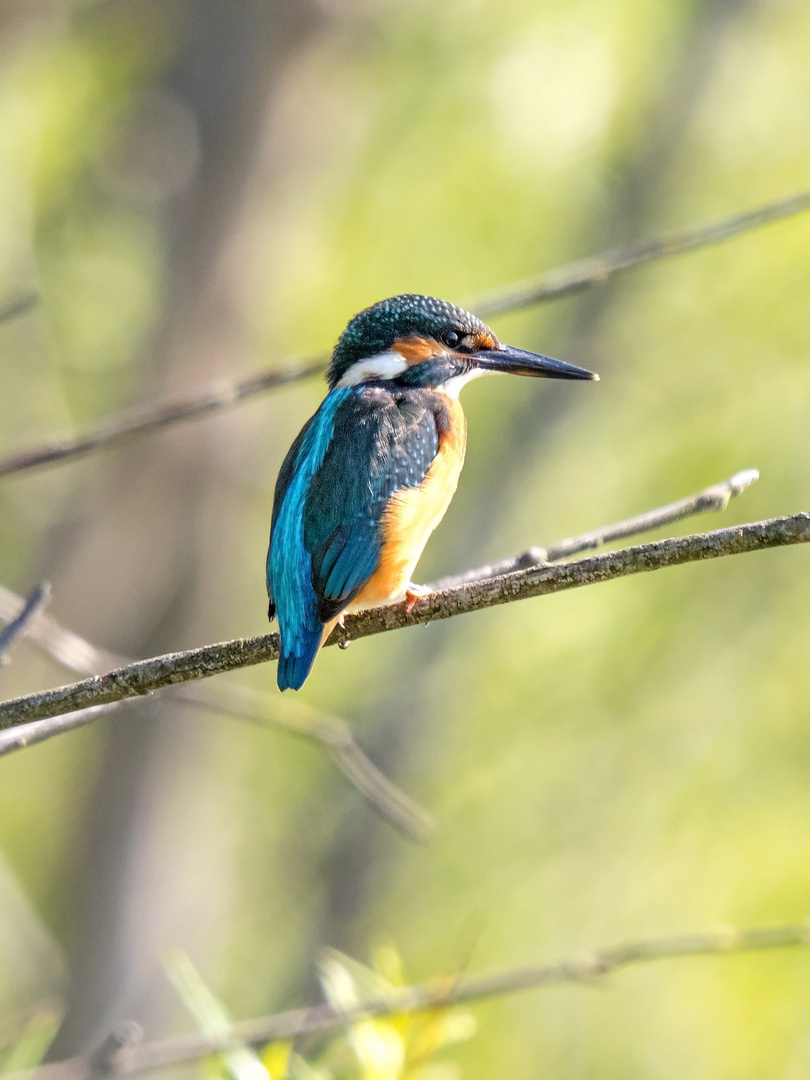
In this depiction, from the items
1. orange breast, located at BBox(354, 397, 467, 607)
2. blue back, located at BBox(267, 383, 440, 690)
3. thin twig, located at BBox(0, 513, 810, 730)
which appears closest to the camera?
thin twig, located at BBox(0, 513, 810, 730)

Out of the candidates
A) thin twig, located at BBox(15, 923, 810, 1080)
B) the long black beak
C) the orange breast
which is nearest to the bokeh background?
the long black beak

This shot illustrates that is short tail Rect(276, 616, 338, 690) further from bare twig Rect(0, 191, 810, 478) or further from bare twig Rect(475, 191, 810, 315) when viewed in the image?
bare twig Rect(475, 191, 810, 315)

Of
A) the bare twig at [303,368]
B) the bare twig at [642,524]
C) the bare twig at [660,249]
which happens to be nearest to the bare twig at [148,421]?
the bare twig at [303,368]

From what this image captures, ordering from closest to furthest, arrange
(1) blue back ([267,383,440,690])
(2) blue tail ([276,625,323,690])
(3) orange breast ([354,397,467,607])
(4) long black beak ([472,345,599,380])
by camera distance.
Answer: (2) blue tail ([276,625,323,690]), (1) blue back ([267,383,440,690]), (3) orange breast ([354,397,467,607]), (4) long black beak ([472,345,599,380])

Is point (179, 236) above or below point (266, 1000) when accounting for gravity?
above

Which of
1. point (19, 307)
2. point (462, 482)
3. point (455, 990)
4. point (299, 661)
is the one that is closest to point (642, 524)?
point (299, 661)

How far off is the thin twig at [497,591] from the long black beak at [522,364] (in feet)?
3.72

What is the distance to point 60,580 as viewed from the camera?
545 cm

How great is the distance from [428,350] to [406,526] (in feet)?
1.80

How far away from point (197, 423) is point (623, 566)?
13.7ft

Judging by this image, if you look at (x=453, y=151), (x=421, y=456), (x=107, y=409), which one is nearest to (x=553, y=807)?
(x=107, y=409)

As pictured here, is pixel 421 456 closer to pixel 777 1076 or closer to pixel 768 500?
pixel 768 500

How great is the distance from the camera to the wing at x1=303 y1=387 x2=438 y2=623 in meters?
2.10

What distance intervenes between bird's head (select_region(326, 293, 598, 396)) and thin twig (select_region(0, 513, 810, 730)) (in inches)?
43.8
